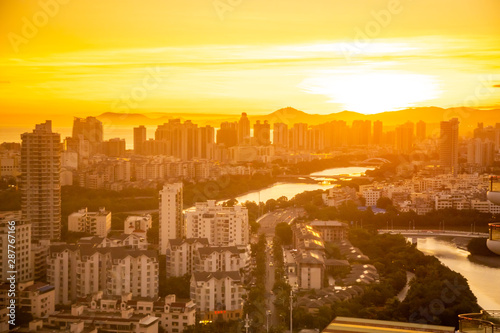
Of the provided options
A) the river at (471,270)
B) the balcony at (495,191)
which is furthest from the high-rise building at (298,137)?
the balcony at (495,191)

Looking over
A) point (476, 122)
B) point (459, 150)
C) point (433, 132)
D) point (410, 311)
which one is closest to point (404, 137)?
point (433, 132)

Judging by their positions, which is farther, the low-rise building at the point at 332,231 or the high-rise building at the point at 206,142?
the high-rise building at the point at 206,142

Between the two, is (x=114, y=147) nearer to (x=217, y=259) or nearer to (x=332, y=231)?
(x=332, y=231)

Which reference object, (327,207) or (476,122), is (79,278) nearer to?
(327,207)

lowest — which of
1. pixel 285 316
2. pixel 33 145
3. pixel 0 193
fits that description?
pixel 285 316

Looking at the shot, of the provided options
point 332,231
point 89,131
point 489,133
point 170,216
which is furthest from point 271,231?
point 489,133

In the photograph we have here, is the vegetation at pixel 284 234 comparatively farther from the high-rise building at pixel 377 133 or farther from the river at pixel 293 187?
the high-rise building at pixel 377 133
